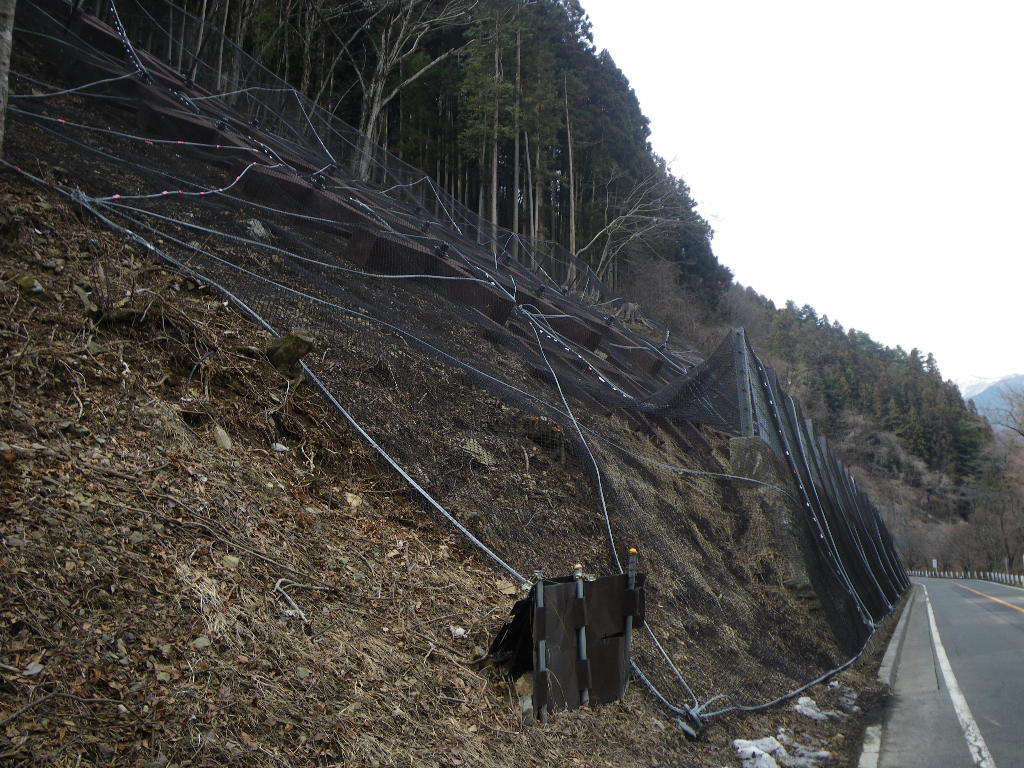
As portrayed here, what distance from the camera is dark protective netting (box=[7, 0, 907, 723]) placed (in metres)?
5.81

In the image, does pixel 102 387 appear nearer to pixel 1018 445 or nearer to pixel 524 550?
pixel 524 550

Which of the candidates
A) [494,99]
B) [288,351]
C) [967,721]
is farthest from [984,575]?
[288,351]

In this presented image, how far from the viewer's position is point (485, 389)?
7.06 metres

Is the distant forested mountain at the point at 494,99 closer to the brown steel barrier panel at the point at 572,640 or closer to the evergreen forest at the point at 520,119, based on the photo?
the evergreen forest at the point at 520,119

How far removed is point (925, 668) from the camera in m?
8.24

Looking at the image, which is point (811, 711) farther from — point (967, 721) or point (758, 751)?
point (758, 751)

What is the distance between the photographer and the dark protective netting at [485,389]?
5809mm

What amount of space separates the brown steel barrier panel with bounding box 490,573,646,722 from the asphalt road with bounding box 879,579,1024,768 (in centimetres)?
192

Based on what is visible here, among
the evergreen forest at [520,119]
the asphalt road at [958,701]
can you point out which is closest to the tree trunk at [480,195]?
the evergreen forest at [520,119]

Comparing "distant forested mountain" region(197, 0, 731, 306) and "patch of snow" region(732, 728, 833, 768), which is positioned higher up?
"distant forested mountain" region(197, 0, 731, 306)

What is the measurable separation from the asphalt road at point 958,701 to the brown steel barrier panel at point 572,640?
192 centimetres

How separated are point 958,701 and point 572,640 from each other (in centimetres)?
431

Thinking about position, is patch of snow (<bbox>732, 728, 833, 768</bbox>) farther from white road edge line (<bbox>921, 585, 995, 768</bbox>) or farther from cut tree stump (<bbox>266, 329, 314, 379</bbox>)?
cut tree stump (<bbox>266, 329, 314, 379</bbox>)

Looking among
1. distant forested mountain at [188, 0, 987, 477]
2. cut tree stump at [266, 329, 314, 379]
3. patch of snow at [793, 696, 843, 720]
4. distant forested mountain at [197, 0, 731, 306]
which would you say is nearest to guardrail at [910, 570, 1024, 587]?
distant forested mountain at [188, 0, 987, 477]
